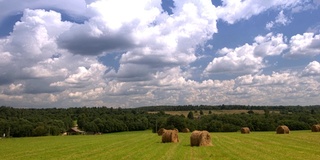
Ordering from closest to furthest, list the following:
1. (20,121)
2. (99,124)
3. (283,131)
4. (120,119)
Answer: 1. (283,131)
2. (20,121)
3. (99,124)
4. (120,119)

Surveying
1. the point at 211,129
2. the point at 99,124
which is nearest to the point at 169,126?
the point at 211,129

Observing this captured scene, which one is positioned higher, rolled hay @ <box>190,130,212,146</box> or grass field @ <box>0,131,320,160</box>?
rolled hay @ <box>190,130,212,146</box>

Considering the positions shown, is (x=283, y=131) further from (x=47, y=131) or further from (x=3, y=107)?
(x=3, y=107)

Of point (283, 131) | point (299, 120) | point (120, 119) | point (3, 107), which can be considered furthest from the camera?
point (3, 107)

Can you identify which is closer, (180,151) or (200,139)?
(180,151)

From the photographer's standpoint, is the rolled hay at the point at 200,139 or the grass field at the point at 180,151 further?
the rolled hay at the point at 200,139

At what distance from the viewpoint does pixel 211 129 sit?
9294cm

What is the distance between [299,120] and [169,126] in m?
32.7

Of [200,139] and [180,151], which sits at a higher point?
[200,139]

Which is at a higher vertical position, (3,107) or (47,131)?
(3,107)

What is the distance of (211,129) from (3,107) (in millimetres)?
88260

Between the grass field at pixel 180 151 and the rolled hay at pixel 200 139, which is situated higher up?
the rolled hay at pixel 200 139

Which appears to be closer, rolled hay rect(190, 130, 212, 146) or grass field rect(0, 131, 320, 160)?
grass field rect(0, 131, 320, 160)

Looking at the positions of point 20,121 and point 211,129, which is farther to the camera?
point 20,121
